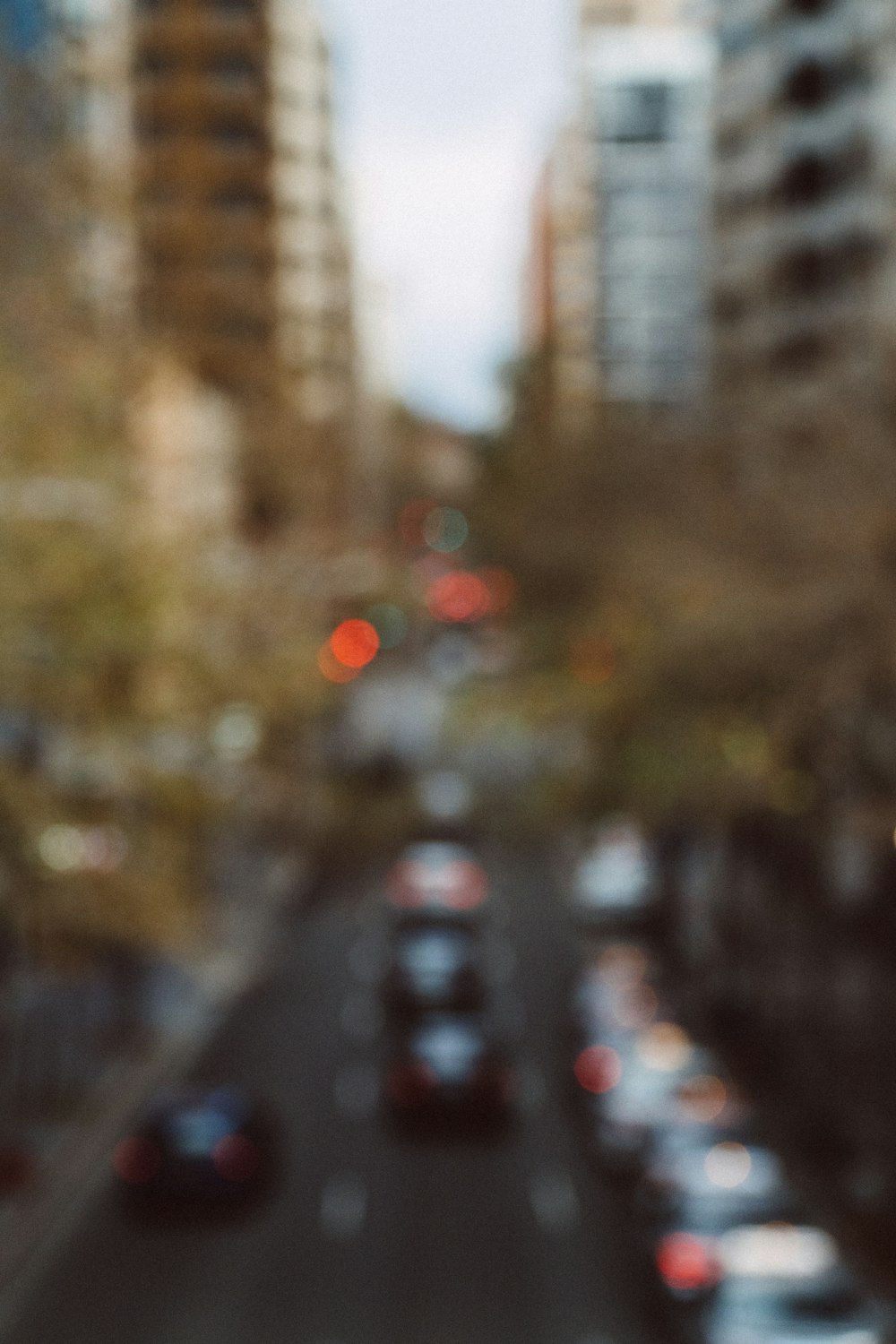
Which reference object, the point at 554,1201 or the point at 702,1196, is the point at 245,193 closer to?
the point at 554,1201

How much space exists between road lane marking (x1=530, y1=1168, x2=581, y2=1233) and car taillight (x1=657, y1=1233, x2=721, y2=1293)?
495 centimetres

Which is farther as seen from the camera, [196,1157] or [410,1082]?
[410,1082]

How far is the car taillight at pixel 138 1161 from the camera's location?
22.6 meters

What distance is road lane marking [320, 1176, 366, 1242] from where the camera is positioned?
73.6ft

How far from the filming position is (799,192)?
55.4 meters

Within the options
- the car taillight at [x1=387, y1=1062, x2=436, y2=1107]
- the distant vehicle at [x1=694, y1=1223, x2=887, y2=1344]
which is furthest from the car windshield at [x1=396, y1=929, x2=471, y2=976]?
the distant vehicle at [x1=694, y1=1223, x2=887, y2=1344]

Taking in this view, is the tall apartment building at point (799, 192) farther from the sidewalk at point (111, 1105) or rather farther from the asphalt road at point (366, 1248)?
the asphalt road at point (366, 1248)

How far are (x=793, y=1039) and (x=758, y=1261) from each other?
16738 millimetres

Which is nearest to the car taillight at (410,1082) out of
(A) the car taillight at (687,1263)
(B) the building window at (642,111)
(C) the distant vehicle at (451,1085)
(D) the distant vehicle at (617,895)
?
(C) the distant vehicle at (451,1085)

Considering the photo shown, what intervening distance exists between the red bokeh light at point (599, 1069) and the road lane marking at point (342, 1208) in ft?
12.1

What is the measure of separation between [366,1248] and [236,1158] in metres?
2.12

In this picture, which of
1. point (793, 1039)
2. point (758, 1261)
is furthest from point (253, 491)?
point (758, 1261)

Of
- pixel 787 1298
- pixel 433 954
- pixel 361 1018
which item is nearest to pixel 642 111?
pixel 361 1018

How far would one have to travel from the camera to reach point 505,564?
4425cm
